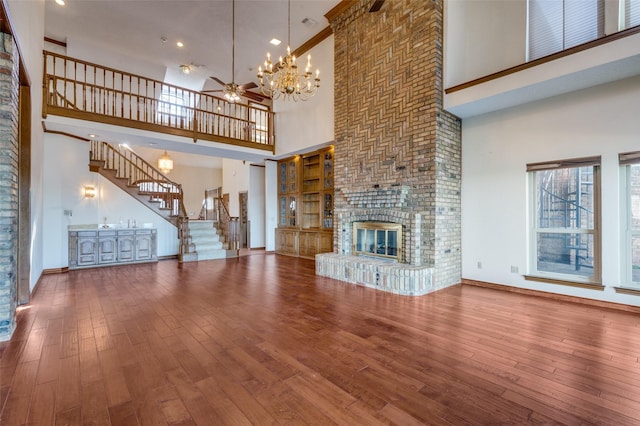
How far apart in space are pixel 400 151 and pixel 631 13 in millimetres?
3316

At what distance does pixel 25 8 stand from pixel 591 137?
7.81 meters

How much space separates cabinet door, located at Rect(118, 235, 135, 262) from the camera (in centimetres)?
730

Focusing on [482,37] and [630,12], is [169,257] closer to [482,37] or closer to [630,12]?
[482,37]

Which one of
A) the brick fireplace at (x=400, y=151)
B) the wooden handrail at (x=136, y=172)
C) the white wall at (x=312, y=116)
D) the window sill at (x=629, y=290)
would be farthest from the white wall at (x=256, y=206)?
the window sill at (x=629, y=290)

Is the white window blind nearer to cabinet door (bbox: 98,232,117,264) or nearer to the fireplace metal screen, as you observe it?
the fireplace metal screen

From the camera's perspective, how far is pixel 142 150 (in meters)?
12.1

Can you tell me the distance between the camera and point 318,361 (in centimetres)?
252

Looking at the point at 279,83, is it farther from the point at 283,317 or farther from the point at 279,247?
the point at 279,247

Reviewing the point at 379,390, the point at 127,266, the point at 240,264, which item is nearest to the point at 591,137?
the point at 379,390

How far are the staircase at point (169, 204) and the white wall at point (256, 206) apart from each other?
1630mm

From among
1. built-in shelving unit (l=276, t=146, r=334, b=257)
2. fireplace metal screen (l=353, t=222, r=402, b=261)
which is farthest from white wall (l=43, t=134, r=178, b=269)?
fireplace metal screen (l=353, t=222, r=402, b=261)

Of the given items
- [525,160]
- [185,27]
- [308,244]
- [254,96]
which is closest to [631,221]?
[525,160]

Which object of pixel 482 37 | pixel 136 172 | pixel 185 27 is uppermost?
pixel 185 27

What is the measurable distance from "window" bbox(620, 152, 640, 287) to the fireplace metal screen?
302 cm
